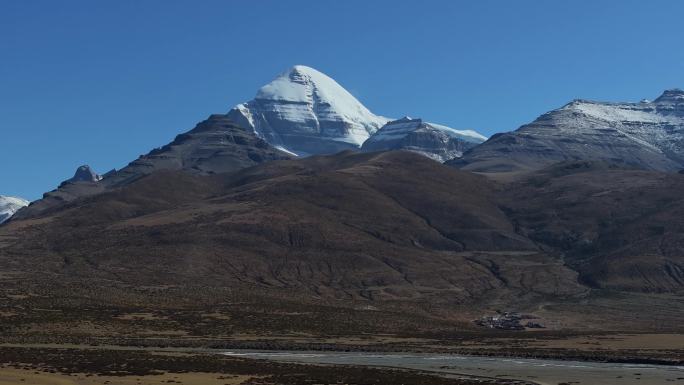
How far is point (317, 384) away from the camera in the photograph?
84438 mm

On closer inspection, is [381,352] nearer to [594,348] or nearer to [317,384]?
[594,348]

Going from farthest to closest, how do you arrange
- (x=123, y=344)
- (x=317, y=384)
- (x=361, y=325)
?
(x=361, y=325)
(x=123, y=344)
(x=317, y=384)

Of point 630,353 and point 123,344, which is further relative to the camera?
point 630,353

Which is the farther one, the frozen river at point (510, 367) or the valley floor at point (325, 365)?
the frozen river at point (510, 367)

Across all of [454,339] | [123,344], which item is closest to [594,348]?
[454,339]

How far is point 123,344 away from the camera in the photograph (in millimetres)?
124062

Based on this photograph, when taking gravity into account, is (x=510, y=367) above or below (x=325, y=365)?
below

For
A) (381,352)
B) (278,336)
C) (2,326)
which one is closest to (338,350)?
(381,352)

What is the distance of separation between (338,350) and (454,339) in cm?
3470

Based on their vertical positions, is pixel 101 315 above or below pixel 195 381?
above

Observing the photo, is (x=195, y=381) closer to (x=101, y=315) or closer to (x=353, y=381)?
(x=353, y=381)

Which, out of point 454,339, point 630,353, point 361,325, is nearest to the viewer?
point 630,353

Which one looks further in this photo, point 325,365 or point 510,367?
point 510,367

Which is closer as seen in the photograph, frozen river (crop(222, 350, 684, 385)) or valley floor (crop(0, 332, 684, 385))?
valley floor (crop(0, 332, 684, 385))
